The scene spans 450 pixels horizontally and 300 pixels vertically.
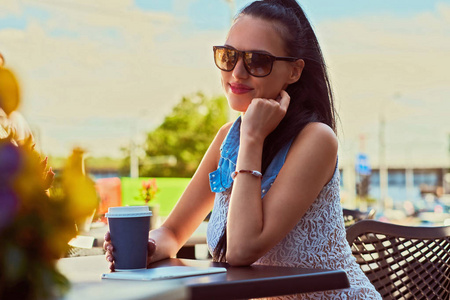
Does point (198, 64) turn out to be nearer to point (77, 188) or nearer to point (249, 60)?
point (249, 60)

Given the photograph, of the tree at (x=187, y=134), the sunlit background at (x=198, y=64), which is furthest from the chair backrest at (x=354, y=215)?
the tree at (x=187, y=134)

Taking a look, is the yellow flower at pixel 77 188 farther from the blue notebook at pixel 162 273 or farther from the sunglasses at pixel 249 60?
the sunglasses at pixel 249 60

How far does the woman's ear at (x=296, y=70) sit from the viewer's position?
6.64 feet

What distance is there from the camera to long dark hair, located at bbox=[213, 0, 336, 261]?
6.23 ft

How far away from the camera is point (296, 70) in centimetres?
204

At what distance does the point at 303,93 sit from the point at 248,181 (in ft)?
1.71

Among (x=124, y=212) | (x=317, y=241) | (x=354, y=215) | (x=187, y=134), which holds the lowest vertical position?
(x=187, y=134)

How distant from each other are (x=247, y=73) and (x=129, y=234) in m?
0.67

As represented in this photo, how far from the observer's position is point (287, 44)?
1.98 metres

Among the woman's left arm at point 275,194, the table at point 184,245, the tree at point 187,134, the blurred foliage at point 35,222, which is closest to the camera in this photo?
the blurred foliage at point 35,222

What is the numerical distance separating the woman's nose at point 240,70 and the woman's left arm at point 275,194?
213 mm

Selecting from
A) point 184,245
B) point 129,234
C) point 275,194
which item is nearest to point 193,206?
point 275,194

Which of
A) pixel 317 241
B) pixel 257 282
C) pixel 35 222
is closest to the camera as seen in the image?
pixel 35 222

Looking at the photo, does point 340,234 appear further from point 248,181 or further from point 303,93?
point 303,93
